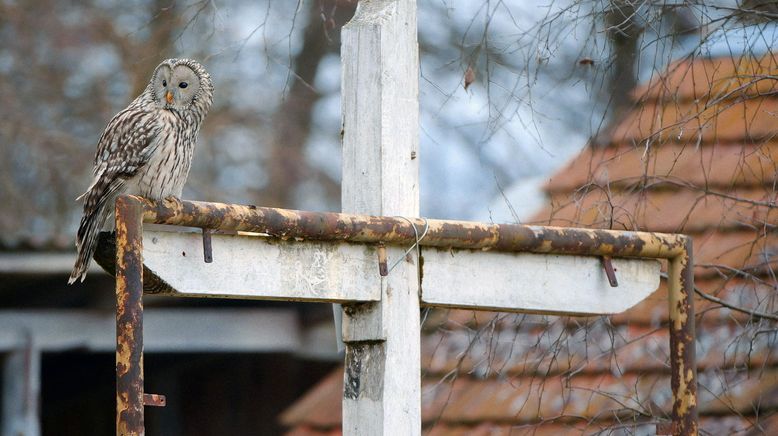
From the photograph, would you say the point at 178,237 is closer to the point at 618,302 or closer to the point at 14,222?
the point at 618,302

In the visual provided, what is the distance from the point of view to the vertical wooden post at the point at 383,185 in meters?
3.17

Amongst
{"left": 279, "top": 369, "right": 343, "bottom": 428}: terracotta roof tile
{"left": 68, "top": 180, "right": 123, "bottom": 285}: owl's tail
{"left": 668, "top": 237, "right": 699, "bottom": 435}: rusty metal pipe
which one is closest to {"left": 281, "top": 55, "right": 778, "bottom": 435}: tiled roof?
{"left": 279, "top": 369, "right": 343, "bottom": 428}: terracotta roof tile

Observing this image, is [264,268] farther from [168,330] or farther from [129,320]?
[168,330]

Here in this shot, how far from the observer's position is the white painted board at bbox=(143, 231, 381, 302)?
9.28 ft

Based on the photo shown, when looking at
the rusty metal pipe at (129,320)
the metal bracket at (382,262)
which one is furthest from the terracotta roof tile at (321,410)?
the rusty metal pipe at (129,320)

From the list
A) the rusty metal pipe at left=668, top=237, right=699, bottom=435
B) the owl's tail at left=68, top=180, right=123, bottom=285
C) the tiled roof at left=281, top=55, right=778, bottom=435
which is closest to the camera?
the rusty metal pipe at left=668, top=237, right=699, bottom=435

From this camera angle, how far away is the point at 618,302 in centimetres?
341

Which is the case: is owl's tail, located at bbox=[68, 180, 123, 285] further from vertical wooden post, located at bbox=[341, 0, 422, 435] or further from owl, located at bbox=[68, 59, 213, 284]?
vertical wooden post, located at bbox=[341, 0, 422, 435]

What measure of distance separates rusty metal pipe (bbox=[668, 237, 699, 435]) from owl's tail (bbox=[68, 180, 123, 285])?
165 centimetres

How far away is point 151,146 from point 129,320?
1651 mm

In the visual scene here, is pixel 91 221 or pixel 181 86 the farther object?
pixel 181 86

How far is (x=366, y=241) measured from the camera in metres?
3.11

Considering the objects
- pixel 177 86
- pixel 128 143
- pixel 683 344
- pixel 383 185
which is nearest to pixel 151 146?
pixel 128 143

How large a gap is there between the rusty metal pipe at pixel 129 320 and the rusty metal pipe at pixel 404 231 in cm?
5
